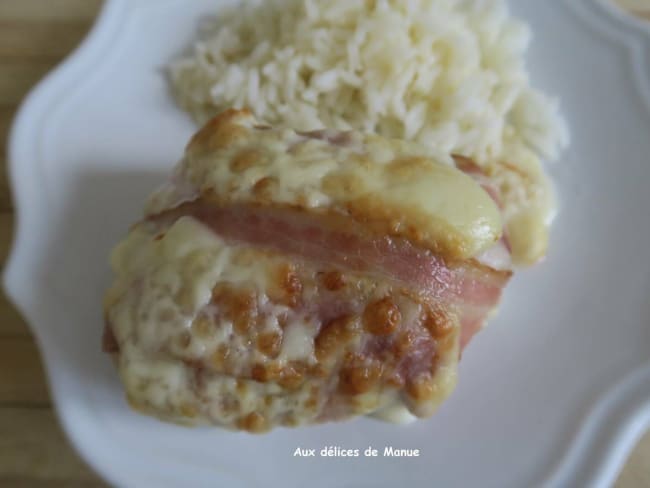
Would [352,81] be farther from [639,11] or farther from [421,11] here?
[639,11]

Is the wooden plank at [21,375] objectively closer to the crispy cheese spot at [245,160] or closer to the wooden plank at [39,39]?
the crispy cheese spot at [245,160]

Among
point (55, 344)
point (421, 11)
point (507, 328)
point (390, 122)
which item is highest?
point (421, 11)

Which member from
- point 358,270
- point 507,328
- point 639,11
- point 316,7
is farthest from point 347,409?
point 639,11

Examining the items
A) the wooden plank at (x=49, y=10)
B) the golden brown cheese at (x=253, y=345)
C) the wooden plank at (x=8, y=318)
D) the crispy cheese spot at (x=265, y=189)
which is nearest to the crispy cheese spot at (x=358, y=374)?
the golden brown cheese at (x=253, y=345)

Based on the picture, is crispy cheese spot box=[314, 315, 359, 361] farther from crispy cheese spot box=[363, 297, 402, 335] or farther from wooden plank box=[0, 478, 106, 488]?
wooden plank box=[0, 478, 106, 488]

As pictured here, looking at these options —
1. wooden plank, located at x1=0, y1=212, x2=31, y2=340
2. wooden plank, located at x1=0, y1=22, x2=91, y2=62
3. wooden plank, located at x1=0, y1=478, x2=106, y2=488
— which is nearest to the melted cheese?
wooden plank, located at x1=0, y1=478, x2=106, y2=488

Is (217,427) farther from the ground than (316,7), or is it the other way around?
(316,7)
